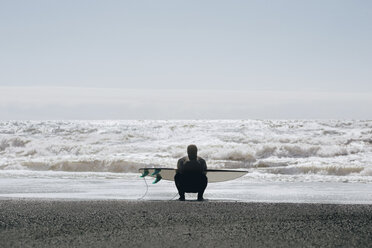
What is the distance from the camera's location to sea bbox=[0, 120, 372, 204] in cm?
1111

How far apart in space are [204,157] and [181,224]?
17497mm

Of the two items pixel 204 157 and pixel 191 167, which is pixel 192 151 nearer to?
pixel 191 167

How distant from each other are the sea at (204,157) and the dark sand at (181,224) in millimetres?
1613

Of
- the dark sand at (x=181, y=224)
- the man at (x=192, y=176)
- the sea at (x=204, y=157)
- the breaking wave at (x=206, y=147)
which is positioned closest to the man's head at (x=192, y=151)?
the man at (x=192, y=176)

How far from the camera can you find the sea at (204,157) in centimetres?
1111

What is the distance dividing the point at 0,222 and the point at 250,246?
3.40 metres

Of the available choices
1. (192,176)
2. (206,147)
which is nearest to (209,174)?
(192,176)

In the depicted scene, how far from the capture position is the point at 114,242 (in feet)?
17.4

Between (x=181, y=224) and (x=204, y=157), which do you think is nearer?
(x=181, y=224)

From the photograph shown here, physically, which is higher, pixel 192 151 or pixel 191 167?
pixel 192 151

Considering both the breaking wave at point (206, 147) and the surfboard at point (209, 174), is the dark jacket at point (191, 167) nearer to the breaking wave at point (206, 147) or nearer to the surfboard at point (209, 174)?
the surfboard at point (209, 174)

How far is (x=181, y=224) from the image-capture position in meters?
6.42

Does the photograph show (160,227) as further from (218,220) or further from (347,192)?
(347,192)

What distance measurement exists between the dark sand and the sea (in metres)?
1.61
